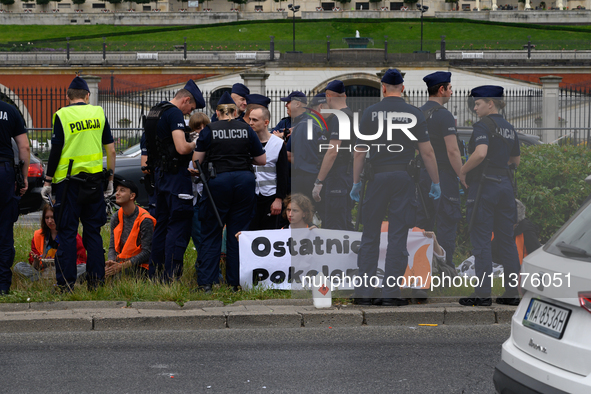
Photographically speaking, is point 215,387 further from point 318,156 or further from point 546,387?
point 318,156

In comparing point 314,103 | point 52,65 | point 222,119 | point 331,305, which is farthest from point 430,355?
point 52,65

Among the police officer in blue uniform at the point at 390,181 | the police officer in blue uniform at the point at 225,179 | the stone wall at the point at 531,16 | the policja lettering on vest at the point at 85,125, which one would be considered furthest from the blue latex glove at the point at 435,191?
the stone wall at the point at 531,16

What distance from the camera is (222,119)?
6.93m

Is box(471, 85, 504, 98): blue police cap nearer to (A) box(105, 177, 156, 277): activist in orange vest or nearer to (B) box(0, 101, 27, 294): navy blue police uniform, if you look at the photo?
(A) box(105, 177, 156, 277): activist in orange vest

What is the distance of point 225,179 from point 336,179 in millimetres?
1126

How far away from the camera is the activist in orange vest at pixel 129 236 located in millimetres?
7367

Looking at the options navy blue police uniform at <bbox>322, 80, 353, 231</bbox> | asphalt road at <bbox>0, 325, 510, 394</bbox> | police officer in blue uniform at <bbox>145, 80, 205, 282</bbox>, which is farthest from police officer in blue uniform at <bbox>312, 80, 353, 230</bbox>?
police officer in blue uniform at <bbox>145, 80, 205, 282</bbox>

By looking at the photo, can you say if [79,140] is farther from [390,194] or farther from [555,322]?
[555,322]

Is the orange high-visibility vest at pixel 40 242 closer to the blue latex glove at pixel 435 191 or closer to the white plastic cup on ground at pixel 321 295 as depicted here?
the white plastic cup on ground at pixel 321 295

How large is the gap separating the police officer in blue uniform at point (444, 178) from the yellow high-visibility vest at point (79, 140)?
10.5 ft

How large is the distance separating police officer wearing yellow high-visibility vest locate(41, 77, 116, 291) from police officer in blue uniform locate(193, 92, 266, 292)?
1.01 m

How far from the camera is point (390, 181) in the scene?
6.28m

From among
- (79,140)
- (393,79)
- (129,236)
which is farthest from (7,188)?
(393,79)

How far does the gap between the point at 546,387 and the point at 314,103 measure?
3.81 meters
